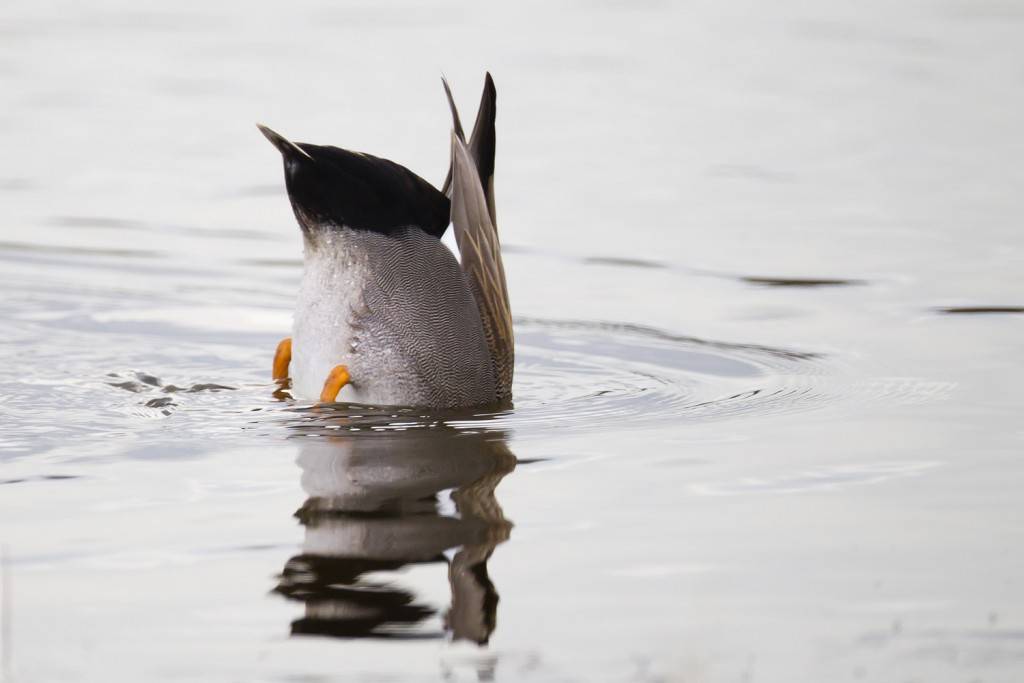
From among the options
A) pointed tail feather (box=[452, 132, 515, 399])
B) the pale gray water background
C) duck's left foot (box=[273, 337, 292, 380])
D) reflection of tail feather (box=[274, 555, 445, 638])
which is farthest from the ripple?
reflection of tail feather (box=[274, 555, 445, 638])

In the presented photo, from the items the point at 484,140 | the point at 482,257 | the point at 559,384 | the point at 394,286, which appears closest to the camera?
the point at 394,286

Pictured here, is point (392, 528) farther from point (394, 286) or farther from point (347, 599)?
point (394, 286)

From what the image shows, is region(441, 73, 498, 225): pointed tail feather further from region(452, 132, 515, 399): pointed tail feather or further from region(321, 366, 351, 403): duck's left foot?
region(321, 366, 351, 403): duck's left foot

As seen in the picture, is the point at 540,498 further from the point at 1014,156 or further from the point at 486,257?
the point at 1014,156

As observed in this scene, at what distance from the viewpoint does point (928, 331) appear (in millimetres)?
8328

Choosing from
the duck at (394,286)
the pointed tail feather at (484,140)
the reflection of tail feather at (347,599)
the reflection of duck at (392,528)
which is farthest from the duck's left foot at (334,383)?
the reflection of tail feather at (347,599)

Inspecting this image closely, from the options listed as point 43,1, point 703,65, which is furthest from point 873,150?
point 43,1

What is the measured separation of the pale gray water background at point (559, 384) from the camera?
4.36 meters

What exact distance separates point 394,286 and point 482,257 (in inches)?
15.9

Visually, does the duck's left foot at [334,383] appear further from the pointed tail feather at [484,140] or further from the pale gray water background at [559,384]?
the pointed tail feather at [484,140]

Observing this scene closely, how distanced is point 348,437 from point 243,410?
2.33 ft

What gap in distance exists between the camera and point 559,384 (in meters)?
7.51

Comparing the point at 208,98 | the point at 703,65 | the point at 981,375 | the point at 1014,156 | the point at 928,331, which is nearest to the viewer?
the point at 981,375

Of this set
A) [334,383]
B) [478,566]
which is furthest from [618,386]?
[478,566]
